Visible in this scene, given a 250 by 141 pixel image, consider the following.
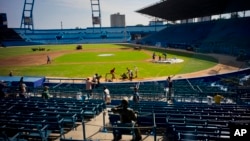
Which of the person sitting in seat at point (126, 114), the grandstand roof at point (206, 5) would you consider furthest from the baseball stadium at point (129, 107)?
the grandstand roof at point (206, 5)

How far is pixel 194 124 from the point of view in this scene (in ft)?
29.6

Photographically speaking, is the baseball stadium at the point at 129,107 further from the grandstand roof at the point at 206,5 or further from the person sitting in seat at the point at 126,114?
the grandstand roof at the point at 206,5

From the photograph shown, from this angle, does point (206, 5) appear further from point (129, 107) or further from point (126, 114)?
point (126, 114)

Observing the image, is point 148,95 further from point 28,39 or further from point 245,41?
point 28,39

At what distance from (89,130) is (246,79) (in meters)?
18.8

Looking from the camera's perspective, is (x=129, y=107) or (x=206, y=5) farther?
(x=206, y=5)

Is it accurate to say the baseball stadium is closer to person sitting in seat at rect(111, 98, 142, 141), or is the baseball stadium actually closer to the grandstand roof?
person sitting in seat at rect(111, 98, 142, 141)

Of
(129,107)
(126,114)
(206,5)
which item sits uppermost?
(206,5)

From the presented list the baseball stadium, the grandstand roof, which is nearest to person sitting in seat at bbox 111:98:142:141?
the baseball stadium

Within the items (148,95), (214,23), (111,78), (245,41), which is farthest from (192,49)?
(148,95)

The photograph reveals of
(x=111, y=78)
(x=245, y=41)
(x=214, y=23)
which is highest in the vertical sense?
(x=214, y=23)

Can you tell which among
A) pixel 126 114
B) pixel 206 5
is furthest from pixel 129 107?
pixel 206 5

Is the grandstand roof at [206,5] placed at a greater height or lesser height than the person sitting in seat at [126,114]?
greater

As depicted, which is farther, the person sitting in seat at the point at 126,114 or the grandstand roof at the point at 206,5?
the grandstand roof at the point at 206,5
